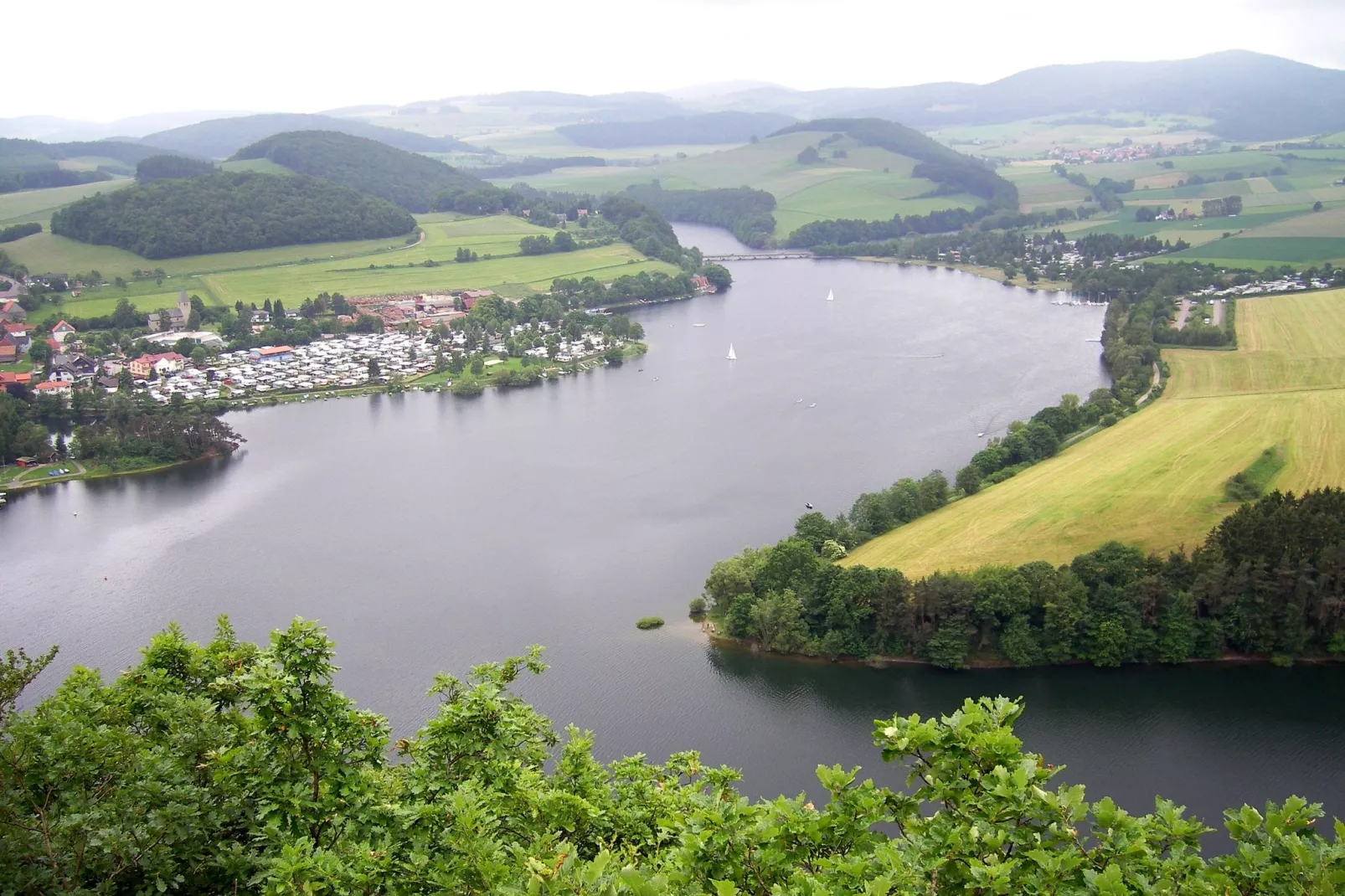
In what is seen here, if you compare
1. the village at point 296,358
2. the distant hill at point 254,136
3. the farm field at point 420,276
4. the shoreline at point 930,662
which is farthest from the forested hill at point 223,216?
the distant hill at point 254,136

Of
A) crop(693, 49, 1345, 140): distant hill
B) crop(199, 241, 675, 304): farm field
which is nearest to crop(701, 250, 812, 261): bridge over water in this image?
crop(199, 241, 675, 304): farm field

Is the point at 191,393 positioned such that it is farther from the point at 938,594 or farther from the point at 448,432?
the point at 938,594

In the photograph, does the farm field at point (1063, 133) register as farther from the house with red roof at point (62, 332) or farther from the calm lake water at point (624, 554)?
the house with red roof at point (62, 332)

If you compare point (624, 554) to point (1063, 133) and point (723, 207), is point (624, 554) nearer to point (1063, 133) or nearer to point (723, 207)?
point (723, 207)

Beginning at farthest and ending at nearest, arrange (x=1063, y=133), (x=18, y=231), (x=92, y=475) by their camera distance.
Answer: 1. (x=1063, y=133)
2. (x=18, y=231)
3. (x=92, y=475)

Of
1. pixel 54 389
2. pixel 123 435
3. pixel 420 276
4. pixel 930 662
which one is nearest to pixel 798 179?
pixel 420 276

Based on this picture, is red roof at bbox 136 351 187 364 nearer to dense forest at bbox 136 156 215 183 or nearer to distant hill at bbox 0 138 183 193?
dense forest at bbox 136 156 215 183
